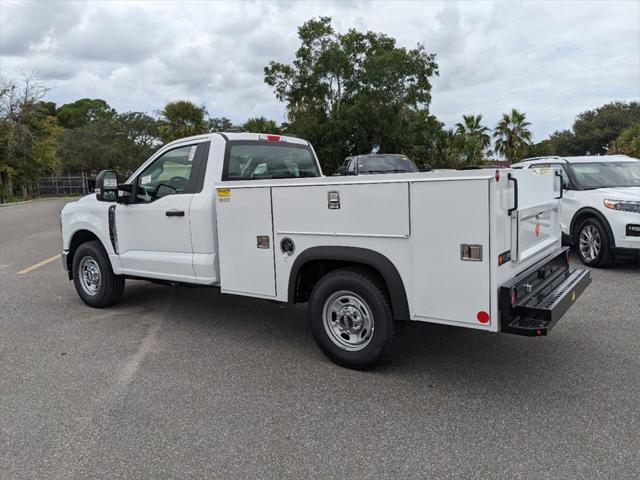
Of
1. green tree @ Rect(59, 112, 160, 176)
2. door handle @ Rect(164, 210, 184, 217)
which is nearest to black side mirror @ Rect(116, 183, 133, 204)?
door handle @ Rect(164, 210, 184, 217)

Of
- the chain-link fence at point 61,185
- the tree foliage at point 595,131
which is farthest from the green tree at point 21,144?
the tree foliage at point 595,131

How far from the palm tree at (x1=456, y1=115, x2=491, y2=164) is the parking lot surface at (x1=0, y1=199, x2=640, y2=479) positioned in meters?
34.8

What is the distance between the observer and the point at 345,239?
4.30 meters

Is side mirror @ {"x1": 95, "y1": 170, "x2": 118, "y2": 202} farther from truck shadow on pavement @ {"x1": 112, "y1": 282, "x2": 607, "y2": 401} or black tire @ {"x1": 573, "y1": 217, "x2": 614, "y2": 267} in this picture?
black tire @ {"x1": 573, "y1": 217, "x2": 614, "y2": 267}

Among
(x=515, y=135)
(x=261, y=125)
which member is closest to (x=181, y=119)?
(x=261, y=125)

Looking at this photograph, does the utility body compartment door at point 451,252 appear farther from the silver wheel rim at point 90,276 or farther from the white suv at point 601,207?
the white suv at point 601,207

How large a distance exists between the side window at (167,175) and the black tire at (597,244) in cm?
623

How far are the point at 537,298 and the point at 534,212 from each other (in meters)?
0.77

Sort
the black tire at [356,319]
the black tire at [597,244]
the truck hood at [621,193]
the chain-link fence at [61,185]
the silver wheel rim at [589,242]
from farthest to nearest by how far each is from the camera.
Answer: the chain-link fence at [61,185], the silver wheel rim at [589,242], the black tire at [597,244], the truck hood at [621,193], the black tire at [356,319]

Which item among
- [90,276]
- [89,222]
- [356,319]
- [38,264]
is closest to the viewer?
[356,319]

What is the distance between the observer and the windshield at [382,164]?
627 inches

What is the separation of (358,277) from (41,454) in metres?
2.45

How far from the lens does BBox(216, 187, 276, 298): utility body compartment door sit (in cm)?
480

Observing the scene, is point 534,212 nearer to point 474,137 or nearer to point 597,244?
point 597,244
